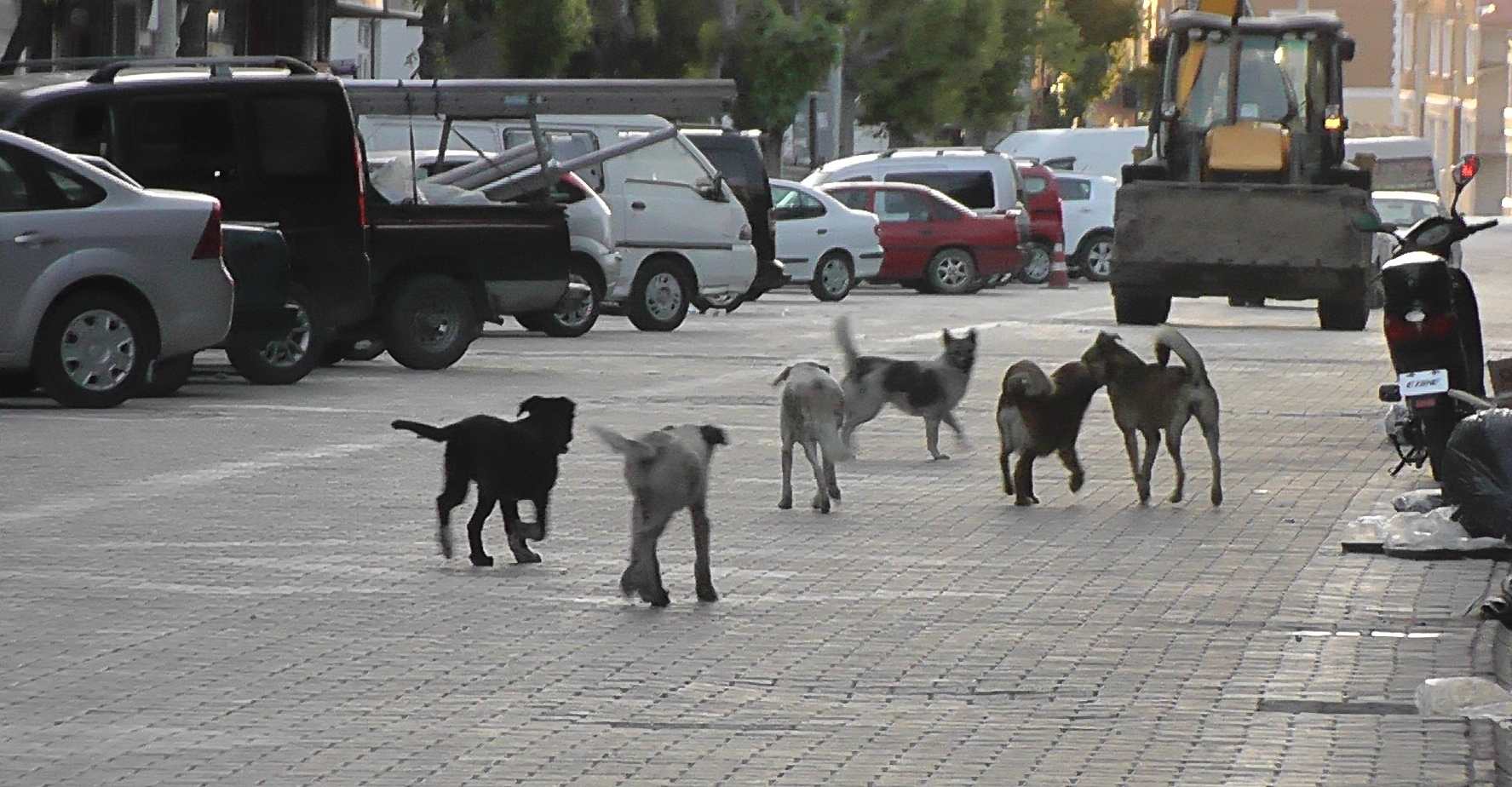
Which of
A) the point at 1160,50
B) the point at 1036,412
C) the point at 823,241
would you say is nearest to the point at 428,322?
the point at 1036,412

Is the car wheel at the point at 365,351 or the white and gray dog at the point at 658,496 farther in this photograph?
the car wheel at the point at 365,351

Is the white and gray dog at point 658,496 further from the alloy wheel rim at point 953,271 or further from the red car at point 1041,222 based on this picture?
the red car at point 1041,222

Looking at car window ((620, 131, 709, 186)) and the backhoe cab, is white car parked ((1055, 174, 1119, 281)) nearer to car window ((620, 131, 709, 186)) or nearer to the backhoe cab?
the backhoe cab

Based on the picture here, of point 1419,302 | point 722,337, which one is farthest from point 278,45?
point 1419,302

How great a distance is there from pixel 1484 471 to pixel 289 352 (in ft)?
35.0

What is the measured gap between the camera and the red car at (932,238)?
3938 centimetres

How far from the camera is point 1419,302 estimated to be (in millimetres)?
13375

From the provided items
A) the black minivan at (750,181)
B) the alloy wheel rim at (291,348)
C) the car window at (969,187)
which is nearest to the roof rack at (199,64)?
the alloy wheel rim at (291,348)

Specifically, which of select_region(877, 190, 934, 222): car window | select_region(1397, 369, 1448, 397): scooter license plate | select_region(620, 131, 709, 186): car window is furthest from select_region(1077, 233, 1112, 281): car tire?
select_region(1397, 369, 1448, 397): scooter license plate

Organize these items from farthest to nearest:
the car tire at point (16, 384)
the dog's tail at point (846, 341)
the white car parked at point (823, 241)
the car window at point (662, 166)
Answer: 1. the white car parked at point (823, 241)
2. the car window at point (662, 166)
3. the car tire at point (16, 384)
4. the dog's tail at point (846, 341)

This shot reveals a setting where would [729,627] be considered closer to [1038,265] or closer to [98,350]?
[98,350]

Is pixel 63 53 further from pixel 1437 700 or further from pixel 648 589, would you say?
pixel 1437 700

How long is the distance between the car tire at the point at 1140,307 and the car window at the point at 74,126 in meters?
12.9

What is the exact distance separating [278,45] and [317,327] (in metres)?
25.8
